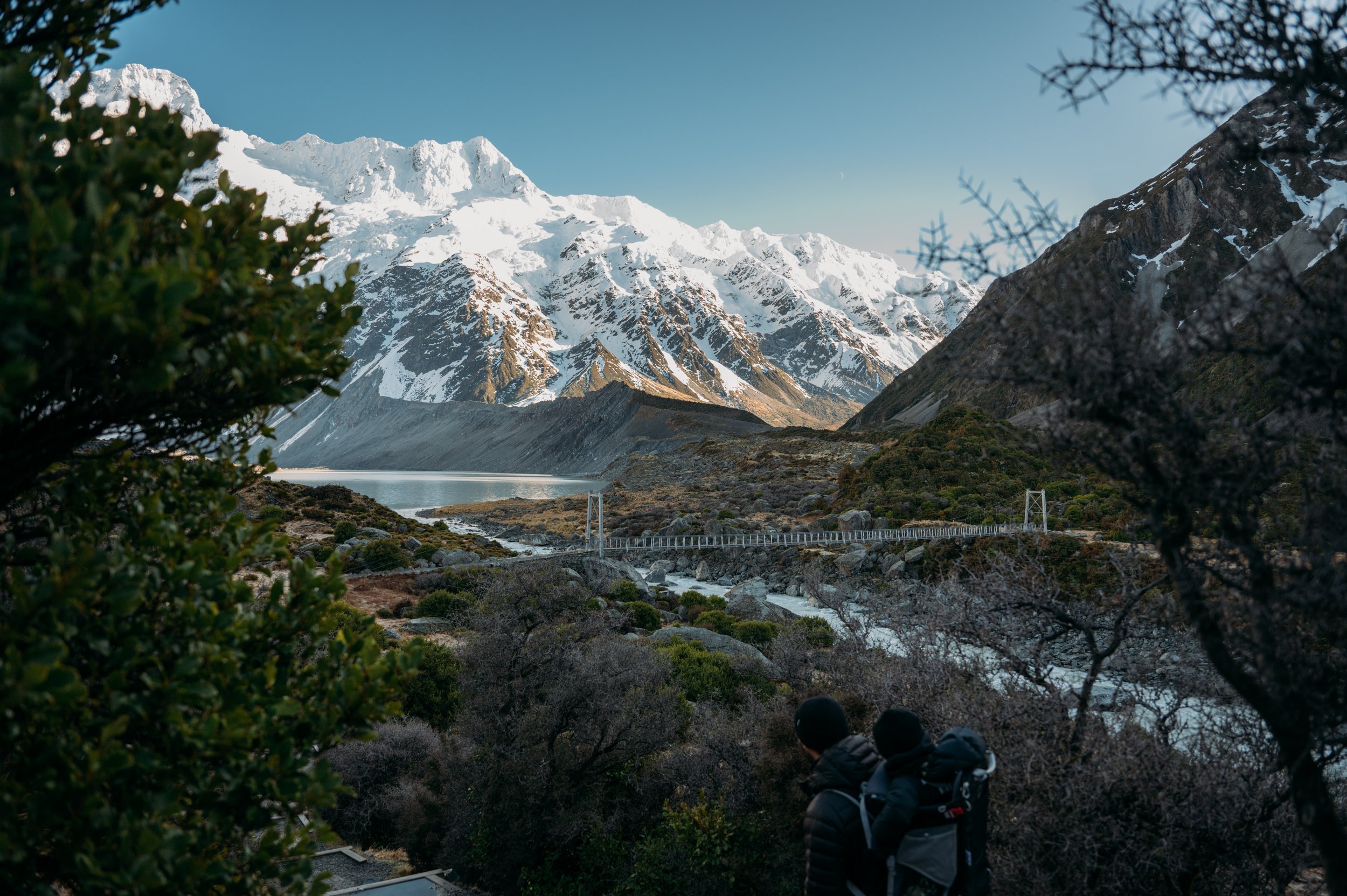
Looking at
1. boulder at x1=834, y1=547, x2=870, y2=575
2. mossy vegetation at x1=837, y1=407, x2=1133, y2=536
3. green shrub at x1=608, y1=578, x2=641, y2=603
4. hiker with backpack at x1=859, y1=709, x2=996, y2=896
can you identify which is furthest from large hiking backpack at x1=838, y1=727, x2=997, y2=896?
mossy vegetation at x1=837, y1=407, x2=1133, y2=536

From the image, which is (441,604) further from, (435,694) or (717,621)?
(435,694)

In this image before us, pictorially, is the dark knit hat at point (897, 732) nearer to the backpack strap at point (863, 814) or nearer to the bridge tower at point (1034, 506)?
the backpack strap at point (863, 814)

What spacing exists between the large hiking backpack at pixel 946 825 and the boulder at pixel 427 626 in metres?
16.2

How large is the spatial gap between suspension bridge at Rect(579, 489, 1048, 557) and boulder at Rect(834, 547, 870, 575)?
1.78m

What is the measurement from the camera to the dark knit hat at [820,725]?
4.06 metres

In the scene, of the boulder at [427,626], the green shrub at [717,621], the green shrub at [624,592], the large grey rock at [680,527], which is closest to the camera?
the boulder at [427,626]

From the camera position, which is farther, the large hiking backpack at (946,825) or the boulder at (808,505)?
the boulder at (808,505)

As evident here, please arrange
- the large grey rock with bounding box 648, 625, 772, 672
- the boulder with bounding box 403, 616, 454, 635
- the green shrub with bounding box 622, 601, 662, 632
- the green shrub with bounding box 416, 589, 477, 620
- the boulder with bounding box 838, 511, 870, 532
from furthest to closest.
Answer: the boulder with bounding box 838, 511, 870, 532 < the green shrub with bounding box 622, 601, 662, 632 < the green shrub with bounding box 416, 589, 477, 620 < the boulder with bounding box 403, 616, 454, 635 < the large grey rock with bounding box 648, 625, 772, 672

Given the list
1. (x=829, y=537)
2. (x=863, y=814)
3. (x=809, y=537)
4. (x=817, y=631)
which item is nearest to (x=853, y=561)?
(x=829, y=537)

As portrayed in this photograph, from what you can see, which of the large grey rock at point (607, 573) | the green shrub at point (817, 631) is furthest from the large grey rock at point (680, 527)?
the green shrub at point (817, 631)

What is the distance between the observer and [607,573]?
98.2 ft

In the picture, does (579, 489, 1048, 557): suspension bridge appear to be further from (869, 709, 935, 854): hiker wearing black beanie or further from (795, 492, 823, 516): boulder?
(869, 709, 935, 854): hiker wearing black beanie

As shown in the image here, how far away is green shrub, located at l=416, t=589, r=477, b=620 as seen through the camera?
20.8 metres

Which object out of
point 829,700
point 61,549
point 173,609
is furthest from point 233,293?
point 829,700
